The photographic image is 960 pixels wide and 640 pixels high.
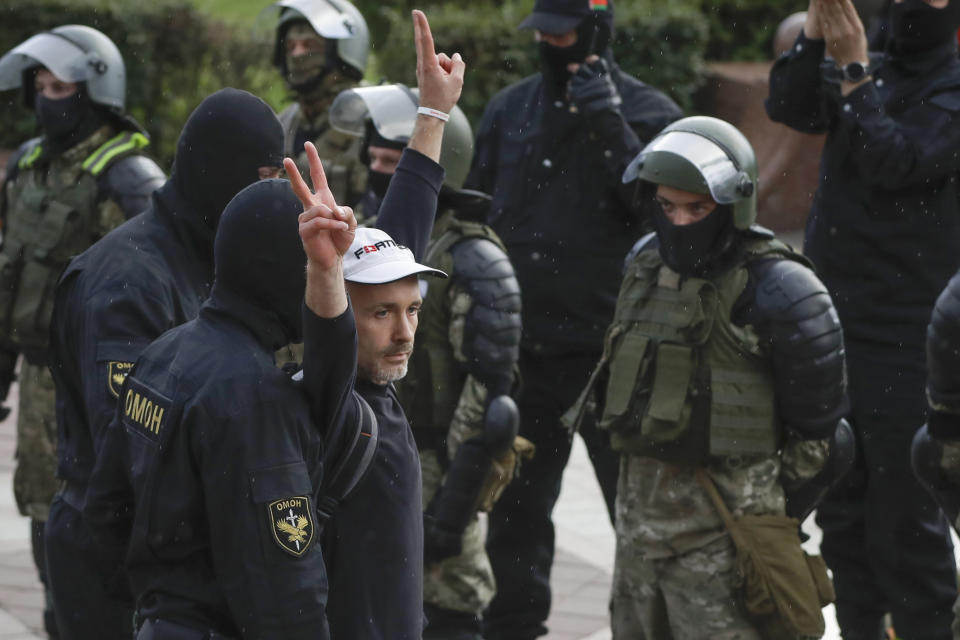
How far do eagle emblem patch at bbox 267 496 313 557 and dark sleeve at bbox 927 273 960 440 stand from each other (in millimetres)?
1958

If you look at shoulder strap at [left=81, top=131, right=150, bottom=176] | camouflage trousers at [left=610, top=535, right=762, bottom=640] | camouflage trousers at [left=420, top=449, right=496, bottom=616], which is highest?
shoulder strap at [left=81, top=131, right=150, bottom=176]

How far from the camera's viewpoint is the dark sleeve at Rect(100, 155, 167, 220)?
20.1 ft

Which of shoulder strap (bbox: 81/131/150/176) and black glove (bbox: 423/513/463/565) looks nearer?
black glove (bbox: 423/513/463/565)

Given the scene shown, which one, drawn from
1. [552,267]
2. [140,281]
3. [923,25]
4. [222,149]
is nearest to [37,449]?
[552,267]

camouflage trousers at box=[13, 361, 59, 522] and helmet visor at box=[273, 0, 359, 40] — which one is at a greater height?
helmet visor at box=[273, 0, 359, 40]

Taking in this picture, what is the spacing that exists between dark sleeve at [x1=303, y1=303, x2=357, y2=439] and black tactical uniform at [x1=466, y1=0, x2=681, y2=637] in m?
3.05

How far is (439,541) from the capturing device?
5.51 meters

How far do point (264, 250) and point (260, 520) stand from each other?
0.56m

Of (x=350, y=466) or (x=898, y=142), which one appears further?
(x=898, y=142)

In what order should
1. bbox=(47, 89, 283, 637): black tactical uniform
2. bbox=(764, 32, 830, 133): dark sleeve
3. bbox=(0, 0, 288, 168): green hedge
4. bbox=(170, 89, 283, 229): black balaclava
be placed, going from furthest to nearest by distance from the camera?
bbox=(0, 0, 288, 168): green hedge
bbox=(764, 32, 830, 133): dark sleeve
bbox=(170, 89, 283, 229): black balaclava
bbox=(47, 89, 283, 637): black tactical uniform

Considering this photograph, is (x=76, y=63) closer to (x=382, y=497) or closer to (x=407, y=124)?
(x=407, y=124)

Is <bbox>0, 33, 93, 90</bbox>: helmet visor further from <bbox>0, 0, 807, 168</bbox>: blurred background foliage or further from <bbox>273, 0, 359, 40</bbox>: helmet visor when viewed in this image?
<bbox>0, 0, 807, 168</bbox>: blurred background foliage

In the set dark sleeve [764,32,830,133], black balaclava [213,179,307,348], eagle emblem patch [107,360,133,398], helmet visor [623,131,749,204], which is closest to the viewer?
black balaclava [213,179,307,348]

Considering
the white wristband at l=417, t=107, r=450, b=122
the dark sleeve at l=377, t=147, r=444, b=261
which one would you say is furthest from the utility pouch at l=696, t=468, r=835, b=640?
the white wristband at l=417, t=107, r=450, b=122
